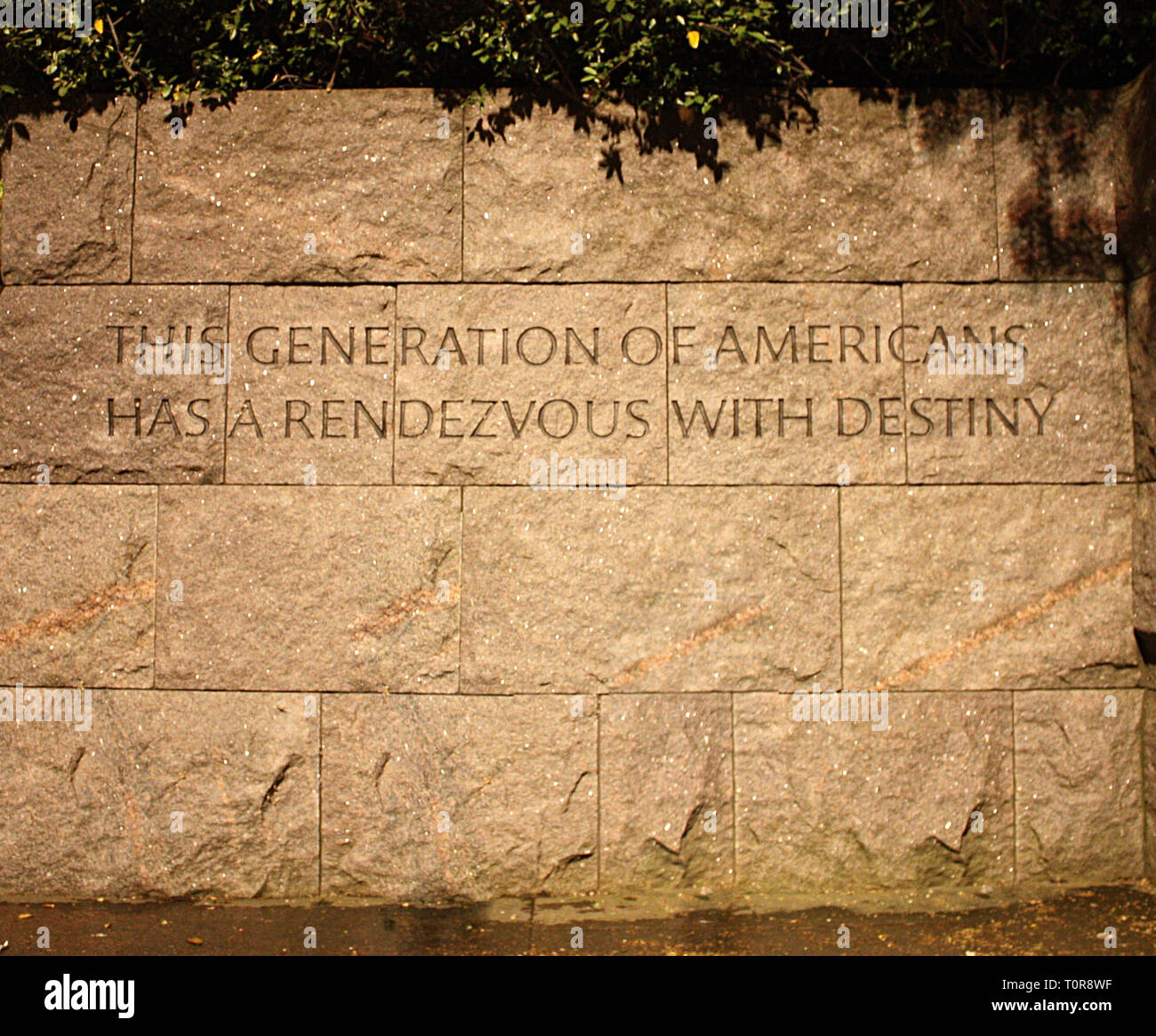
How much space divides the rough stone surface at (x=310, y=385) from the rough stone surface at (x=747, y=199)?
597 millimetres

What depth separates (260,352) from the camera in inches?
179

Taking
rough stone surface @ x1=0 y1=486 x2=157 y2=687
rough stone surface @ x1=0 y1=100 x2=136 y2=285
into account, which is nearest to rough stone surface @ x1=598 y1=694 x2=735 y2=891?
rough stone surface @ x1=0 y1=486 x2=157 y2=687

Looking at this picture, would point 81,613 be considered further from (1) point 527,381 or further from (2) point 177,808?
(1) point 527,381

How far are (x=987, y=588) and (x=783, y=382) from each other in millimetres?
1356

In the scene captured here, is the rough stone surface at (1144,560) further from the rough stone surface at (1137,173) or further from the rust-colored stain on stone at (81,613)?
the rust-colored stain on stone at (81,613)

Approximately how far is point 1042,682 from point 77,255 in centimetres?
503

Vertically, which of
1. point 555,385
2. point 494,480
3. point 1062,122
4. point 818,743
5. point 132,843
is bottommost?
point 132,843

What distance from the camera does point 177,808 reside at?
174 inches

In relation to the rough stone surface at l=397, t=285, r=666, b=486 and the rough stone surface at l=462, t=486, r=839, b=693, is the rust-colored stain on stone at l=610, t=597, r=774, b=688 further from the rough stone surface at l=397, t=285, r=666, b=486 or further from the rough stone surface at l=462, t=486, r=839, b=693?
the rough stone surface at l=397, t=285, r=666, b=486

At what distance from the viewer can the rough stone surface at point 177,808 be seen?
14.4 feet

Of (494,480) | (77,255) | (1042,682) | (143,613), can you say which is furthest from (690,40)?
(143,613)

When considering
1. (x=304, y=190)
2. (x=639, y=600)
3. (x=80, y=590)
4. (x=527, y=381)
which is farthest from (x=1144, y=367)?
(x=80, y=590)

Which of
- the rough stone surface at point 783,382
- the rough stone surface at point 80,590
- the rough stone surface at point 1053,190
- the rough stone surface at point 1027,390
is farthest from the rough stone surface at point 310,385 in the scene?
the rough stone surface at point 1053,190

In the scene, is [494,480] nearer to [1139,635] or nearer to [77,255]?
[77,255]
